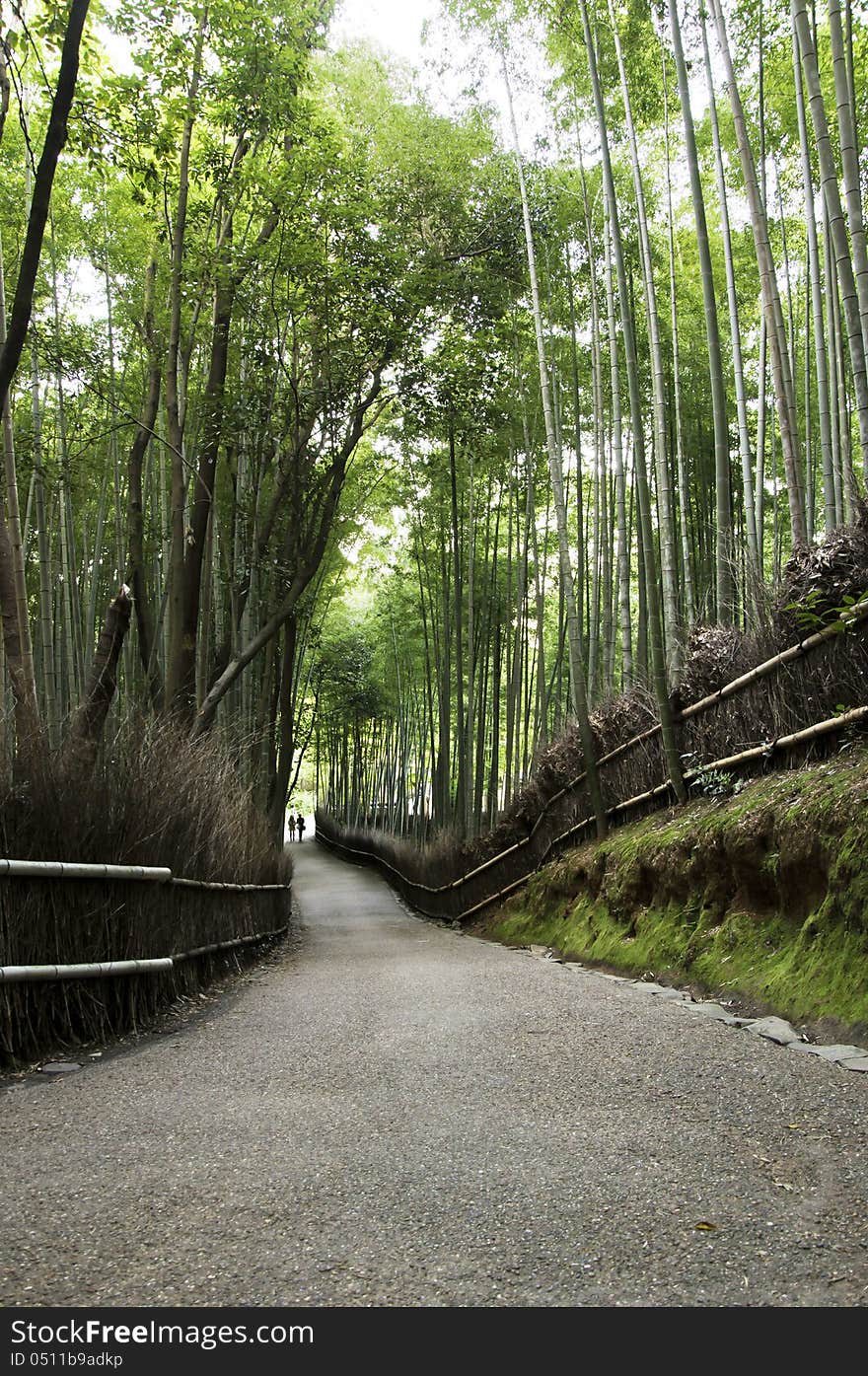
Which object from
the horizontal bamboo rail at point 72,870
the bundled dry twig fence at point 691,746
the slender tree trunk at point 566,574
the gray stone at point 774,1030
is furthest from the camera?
the slender tree trunk at point 566,574

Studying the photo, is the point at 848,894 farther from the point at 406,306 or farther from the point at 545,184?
the point at 545,184

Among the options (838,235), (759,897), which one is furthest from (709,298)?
(759,897)

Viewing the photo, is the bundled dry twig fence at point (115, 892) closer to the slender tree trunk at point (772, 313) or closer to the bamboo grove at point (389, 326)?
the bamboo grove at point (389, 326)

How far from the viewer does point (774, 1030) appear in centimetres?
244

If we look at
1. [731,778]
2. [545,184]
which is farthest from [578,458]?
[731,778]

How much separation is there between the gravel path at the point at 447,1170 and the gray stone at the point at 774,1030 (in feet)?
0.19

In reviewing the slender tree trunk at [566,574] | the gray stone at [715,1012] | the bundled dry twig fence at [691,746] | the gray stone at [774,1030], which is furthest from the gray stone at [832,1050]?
the slender tree trunk at [566,574]

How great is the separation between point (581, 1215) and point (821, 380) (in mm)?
4499

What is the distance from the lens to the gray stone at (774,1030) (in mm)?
2346

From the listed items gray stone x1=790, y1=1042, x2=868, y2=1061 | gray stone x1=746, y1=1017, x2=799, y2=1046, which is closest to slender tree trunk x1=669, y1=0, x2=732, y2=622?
gray stone x1=746, y1=1017, x2=799, y2=1046

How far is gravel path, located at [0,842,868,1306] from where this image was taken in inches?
46.5

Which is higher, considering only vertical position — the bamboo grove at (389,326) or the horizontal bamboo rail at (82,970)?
the bamboo grove at (389,326)

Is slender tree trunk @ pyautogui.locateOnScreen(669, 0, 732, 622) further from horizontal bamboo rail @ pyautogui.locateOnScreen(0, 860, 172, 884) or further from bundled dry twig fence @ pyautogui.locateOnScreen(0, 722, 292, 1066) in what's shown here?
horizontal bamboo rail @ pyautogui.locateOnScreen(0, 860, 172, 884)

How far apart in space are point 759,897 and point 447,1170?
1951 mm
